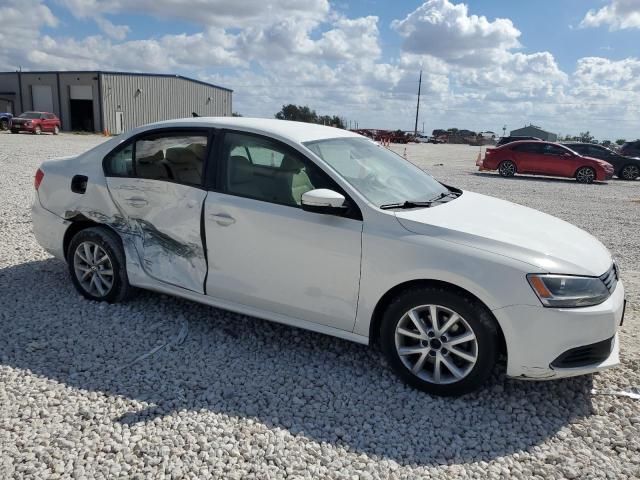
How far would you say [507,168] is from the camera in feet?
64.2

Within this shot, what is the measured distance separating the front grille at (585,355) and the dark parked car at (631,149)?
68.3ft

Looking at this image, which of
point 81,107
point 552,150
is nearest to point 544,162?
point 552,150

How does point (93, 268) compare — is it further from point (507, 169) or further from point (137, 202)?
point (507, 169)

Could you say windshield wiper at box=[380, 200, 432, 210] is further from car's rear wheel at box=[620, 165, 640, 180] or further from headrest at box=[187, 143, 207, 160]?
car's rear wheel at box=[620, 165, 640, 180]

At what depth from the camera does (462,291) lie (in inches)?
128

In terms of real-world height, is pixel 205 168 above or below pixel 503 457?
above

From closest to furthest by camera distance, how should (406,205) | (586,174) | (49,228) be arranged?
1. (406,205)
2. (49,228)
3. (586,174)

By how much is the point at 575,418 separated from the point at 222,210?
2.70m

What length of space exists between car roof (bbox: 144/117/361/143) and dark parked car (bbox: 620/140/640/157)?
20.5 m

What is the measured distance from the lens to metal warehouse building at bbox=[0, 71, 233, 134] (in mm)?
44219

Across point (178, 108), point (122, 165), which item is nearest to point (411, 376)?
point (122, 165)

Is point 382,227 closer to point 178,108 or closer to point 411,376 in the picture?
point 411,376

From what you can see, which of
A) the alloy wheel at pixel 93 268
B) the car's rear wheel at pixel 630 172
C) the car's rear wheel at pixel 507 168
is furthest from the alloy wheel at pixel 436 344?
the car's rear wheel at pixel 630 172

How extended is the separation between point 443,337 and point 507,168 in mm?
17671
